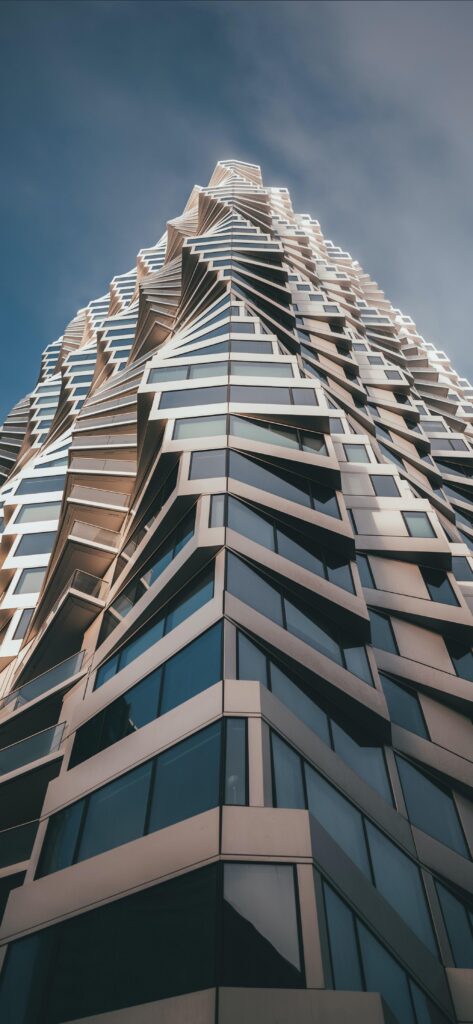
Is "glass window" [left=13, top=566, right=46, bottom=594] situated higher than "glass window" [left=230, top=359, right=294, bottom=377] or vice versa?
"glass window" [left=13, top=566, right=46, bottom=594]

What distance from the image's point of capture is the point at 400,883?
1345cm

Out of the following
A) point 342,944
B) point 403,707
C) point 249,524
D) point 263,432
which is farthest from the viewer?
point 263,432

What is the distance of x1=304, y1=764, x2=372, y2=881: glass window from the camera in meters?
12.1

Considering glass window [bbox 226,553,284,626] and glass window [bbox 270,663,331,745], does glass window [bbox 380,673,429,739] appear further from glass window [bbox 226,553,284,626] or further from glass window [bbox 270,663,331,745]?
glass window [bbox 226,553,284,626]

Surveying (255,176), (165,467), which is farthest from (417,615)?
(255,176)

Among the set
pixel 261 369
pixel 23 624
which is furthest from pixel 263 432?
pixel 23 624

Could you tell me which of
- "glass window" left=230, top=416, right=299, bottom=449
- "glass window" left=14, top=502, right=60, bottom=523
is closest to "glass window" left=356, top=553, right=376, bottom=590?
"glass window" left=230, top=416, right=299, bottom=449

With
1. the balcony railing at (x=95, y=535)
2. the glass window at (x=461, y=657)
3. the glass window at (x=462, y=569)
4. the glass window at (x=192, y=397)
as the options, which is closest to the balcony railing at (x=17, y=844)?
the balcony railing at (x=95, y=535)

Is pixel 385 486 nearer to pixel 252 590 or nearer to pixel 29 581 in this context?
pixel 252 590

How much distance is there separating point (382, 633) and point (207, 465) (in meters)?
7.81

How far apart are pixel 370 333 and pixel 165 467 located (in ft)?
147

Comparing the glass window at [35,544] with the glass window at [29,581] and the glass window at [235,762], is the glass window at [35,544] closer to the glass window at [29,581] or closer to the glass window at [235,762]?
the glass window at [29,581]

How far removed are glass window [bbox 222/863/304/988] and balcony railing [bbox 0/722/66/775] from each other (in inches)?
356

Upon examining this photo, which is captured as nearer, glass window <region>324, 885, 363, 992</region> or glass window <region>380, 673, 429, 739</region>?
glass window <region>324, 885, 363, 992</region>
